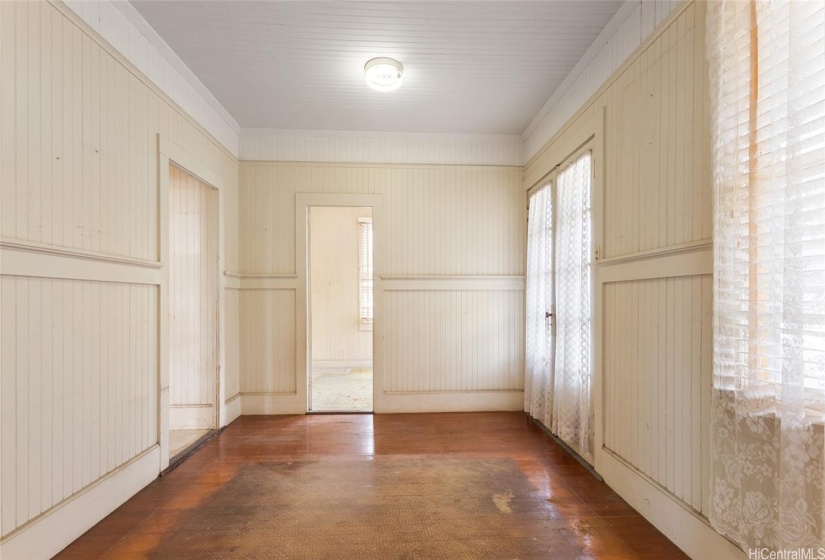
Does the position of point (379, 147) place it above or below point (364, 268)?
above

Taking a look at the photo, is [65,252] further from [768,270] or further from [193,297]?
[768,270]

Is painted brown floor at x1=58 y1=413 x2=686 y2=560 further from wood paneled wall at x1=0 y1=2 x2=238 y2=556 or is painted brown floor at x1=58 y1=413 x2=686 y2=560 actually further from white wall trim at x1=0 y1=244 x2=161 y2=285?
white wall trim at x1=0 y1=244 x2=161 y2=285

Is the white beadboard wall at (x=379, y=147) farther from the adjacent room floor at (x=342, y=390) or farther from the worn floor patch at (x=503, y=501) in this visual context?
the worn floor patch at (x=503, y=501)

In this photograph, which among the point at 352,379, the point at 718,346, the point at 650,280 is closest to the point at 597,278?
the point at 650,280

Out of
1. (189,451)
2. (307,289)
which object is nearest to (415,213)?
(307,289)

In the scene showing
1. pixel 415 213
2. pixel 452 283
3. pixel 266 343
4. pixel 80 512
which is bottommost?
pixel 80 512

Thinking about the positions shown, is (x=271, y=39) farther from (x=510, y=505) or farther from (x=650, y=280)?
(x=510, y=505)

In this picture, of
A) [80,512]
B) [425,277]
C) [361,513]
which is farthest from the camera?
[425,277]

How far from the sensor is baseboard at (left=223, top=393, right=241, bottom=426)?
367 centimetres

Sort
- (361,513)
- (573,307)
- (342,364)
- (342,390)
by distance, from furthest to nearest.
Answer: (342,364) → (342,390) → (573,307) → (361,513)

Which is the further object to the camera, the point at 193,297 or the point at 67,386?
the point at 193,297

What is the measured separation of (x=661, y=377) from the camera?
6.64 feet

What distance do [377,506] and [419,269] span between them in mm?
2408

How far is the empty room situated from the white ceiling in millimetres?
23
